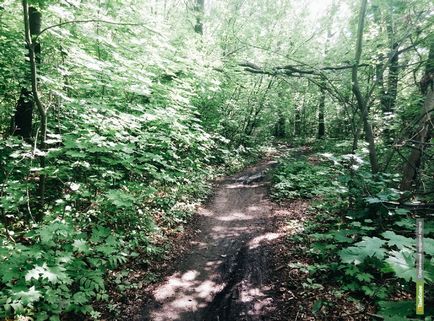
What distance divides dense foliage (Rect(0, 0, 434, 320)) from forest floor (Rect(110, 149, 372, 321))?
1.78ft

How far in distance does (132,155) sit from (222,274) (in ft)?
11.2

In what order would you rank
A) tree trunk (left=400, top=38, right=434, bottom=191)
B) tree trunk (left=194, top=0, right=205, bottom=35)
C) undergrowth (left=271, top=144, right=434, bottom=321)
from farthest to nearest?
tree trunk (left=194, top=0, right=205, bottom=35) < tree trunk (left=400, top=38, right=434, bottom=191) < undergrowth (left=271, top=144, right=434, bottom=321)

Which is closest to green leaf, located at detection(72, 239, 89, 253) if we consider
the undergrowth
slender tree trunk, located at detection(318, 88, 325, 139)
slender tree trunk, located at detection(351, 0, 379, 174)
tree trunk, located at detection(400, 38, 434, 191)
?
the undergrowth

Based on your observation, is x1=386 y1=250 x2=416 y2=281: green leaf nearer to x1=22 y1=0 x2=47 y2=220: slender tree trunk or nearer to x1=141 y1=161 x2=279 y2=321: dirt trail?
x1=141 y1=161 x2=279 y2=321: dirt trail

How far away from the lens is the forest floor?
4957 millimetres

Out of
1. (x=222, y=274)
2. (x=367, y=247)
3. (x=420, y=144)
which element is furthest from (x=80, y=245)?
(x=420, y=144)

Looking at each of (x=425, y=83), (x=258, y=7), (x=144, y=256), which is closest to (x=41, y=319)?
(x=144, y=256)

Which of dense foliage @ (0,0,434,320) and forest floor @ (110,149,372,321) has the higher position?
dense foliage @ (0,0,434,320)

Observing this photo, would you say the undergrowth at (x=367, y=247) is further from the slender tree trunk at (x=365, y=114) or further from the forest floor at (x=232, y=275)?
the slender tree trunk at (x=365, y=114)

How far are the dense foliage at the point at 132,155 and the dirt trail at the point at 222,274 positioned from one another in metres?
0.87

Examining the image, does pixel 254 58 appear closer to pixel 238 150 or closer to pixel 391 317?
pixel 238 150

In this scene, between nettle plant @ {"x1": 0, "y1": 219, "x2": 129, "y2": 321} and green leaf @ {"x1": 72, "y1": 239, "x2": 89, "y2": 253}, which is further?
green leaf @ {"x1": 72, "y1": 239, "x2": 89, "y2": 253}

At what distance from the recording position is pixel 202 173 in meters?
12.5

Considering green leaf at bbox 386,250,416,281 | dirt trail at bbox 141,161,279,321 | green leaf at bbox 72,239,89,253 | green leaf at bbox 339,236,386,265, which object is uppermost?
green leaf at bbox 386,250,416,281
